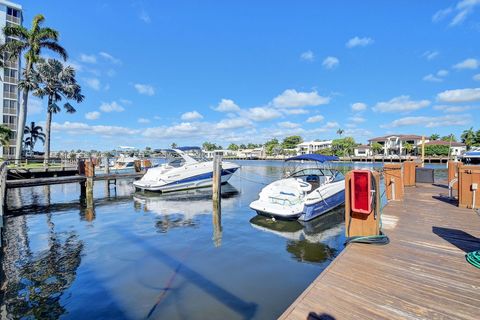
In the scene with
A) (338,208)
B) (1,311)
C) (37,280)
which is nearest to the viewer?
(1,311)

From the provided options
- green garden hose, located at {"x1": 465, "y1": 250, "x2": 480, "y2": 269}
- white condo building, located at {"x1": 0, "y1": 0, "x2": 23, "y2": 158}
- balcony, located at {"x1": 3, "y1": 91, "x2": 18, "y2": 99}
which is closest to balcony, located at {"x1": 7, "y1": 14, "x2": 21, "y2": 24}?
white condo building, located at {"x1": 0, "y1": 0, "x2": 23, "y2": 158}

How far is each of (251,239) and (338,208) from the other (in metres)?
6.13

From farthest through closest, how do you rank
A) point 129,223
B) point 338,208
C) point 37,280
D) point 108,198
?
point 108,198 < point 338,208 < point 129,223 < point 37,280

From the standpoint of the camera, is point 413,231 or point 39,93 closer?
point 413,231

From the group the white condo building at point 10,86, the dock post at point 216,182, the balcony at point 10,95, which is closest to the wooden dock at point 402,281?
the dock post at point 216,182

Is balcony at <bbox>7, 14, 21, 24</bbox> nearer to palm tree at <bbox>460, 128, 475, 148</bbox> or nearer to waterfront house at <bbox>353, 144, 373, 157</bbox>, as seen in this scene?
waterfront house at <bbox>353, 144, 373, 157</bbox>

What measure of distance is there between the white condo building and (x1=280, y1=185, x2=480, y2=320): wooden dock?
144ft

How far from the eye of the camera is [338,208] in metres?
12.9

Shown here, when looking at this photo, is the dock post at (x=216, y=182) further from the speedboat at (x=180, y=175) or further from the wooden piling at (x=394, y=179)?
the wooden piling at (x=394, y=179)

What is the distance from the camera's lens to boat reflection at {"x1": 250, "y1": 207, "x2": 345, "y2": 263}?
292 inches

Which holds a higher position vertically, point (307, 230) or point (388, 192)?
point (388, 192)

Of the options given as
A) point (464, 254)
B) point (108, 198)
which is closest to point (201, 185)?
point (108, 198)

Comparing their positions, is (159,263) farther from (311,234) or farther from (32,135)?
(32,135)

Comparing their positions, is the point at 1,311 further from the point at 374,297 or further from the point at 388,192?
the point at 388,192
